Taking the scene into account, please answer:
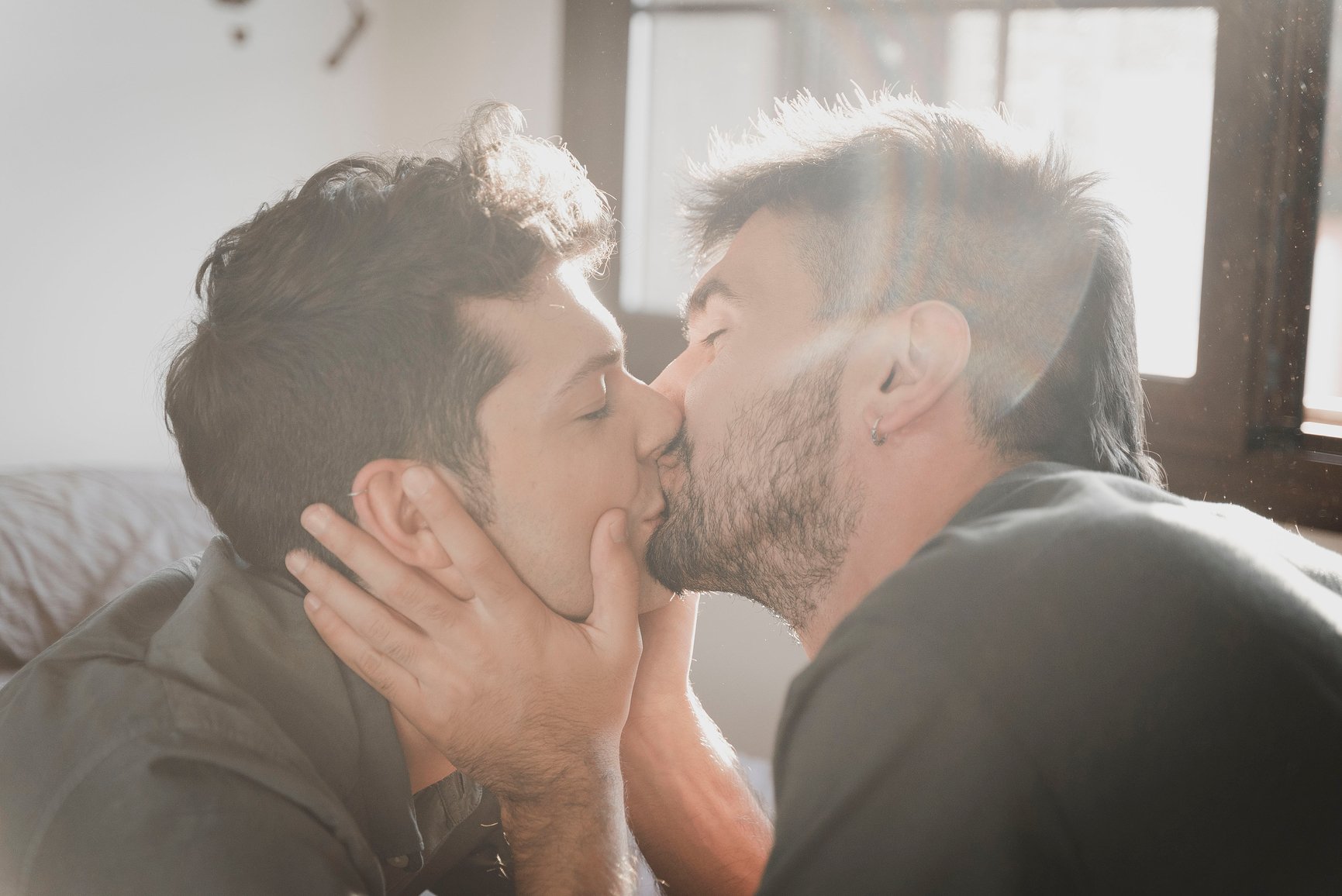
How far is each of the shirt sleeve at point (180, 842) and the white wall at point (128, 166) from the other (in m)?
1.26

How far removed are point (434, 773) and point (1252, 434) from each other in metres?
1.48

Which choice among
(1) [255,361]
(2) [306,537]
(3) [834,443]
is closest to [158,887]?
(2) [306,537]

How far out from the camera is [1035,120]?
2051mm

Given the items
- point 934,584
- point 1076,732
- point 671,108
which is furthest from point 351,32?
point 1076,732

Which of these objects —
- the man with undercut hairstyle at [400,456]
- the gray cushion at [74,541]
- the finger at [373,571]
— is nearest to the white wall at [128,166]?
the gray cushion at [74,541]

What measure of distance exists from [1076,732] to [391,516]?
0.72 meters

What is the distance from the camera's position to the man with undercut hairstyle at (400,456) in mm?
1058

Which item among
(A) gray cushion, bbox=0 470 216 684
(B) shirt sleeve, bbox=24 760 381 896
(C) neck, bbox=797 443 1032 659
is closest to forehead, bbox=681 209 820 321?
(C) neck, bbox=797 443 1032 659

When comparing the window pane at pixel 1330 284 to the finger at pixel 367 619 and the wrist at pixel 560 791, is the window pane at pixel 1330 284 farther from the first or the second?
the finger at pixel 367 619

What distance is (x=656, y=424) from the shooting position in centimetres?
123

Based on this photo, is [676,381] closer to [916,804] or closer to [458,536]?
[458,536]

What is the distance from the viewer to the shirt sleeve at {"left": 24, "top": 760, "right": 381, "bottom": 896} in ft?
2.70

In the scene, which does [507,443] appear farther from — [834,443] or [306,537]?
[834,443]

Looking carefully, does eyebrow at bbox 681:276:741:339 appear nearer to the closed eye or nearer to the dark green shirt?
the closed eye
